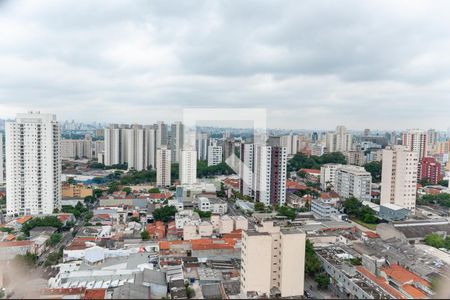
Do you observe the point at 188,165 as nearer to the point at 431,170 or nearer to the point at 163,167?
the point at 163,167

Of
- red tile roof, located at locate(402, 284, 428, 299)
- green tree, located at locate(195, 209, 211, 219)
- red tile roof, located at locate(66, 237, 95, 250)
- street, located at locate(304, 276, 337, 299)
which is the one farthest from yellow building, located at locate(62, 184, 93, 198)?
red tile roof, located at locate(402, 284, 428, 299)

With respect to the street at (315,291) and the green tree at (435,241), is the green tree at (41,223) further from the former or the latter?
the green tree at (435,241)

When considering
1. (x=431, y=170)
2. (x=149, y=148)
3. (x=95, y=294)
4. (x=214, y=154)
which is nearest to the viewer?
(x=95, y=294)

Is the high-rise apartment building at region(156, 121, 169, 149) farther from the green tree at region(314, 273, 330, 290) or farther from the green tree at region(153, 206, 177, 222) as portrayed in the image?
the green tree at region(314, 273, 330, 290)

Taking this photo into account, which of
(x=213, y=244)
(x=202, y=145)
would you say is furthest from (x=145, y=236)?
(x=202, y=145)

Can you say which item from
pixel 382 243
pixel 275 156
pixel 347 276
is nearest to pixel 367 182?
pixel 275 156

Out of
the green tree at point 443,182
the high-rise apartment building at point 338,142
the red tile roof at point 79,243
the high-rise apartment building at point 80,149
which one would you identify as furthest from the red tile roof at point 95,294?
the high-rise apartment building at point 338,142
